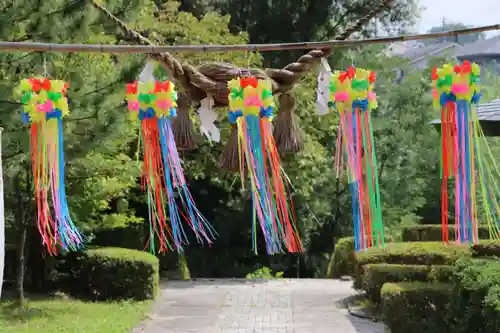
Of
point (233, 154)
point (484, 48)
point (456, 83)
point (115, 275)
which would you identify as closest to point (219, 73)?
point (233, 154)

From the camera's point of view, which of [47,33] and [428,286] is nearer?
[47,33]

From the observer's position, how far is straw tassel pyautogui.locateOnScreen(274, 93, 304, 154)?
4375 mm

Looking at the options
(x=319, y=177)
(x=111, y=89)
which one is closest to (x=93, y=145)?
(x=111, y=89)

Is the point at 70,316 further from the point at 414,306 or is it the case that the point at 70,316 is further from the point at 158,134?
the point at 158,134

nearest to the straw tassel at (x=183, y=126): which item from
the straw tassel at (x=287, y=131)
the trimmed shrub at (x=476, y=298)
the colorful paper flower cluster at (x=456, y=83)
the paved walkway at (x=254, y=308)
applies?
the straw tassel at (x=287, y=131)

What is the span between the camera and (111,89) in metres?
8.48

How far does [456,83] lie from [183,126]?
144cm

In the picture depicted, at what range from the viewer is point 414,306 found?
8.47 m

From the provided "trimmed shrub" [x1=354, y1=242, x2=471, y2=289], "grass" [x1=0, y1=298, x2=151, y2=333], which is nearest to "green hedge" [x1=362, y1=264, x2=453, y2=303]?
"trimmed shrub" [x1=354, y1=242, x2=471, y2=289]

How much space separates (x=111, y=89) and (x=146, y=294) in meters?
4.70

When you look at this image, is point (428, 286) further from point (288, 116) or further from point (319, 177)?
point (319, 177)

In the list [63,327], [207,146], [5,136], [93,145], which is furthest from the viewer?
[207,146]

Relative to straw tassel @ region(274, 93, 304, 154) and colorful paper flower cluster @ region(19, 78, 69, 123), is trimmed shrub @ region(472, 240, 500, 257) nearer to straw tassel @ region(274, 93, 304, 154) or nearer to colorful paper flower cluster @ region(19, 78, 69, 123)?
straw tassel @ region(274, 93, 304, 154)

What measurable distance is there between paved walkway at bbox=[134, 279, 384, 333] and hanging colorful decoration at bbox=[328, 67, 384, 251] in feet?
19.6
